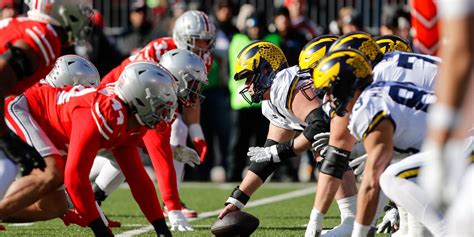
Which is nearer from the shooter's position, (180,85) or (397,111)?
(397,111)

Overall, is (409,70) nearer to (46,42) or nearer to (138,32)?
(46,42)

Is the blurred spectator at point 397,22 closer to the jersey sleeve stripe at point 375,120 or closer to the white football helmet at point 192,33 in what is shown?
the white football helmet at point 192,33

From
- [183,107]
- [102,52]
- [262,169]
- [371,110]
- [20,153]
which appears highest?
[371,110]

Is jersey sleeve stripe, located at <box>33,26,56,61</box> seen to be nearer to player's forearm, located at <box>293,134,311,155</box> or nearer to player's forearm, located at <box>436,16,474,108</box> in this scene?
player's forearm, located at <box>293,134,311,155</box>

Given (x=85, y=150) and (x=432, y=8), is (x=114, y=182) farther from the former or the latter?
(x=432, y=8)

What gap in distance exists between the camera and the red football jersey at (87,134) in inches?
214

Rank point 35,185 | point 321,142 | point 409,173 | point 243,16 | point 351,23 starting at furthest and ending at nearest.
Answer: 1. point 243,16
2. point 351,23
3. point 321,142
4. point 35,185
5. point 409,173

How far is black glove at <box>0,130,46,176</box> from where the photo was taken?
527cm

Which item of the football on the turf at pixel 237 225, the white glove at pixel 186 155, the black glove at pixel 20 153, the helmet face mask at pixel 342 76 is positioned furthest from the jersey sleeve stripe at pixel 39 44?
the white glove at pixel 186 155

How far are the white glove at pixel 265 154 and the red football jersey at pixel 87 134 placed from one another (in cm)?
105

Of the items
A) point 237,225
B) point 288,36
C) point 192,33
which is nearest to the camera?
point 237,225

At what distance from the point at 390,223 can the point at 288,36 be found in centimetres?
538

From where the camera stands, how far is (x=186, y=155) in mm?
8250

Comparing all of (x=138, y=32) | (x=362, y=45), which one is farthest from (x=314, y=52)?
(x=138, y=32)
